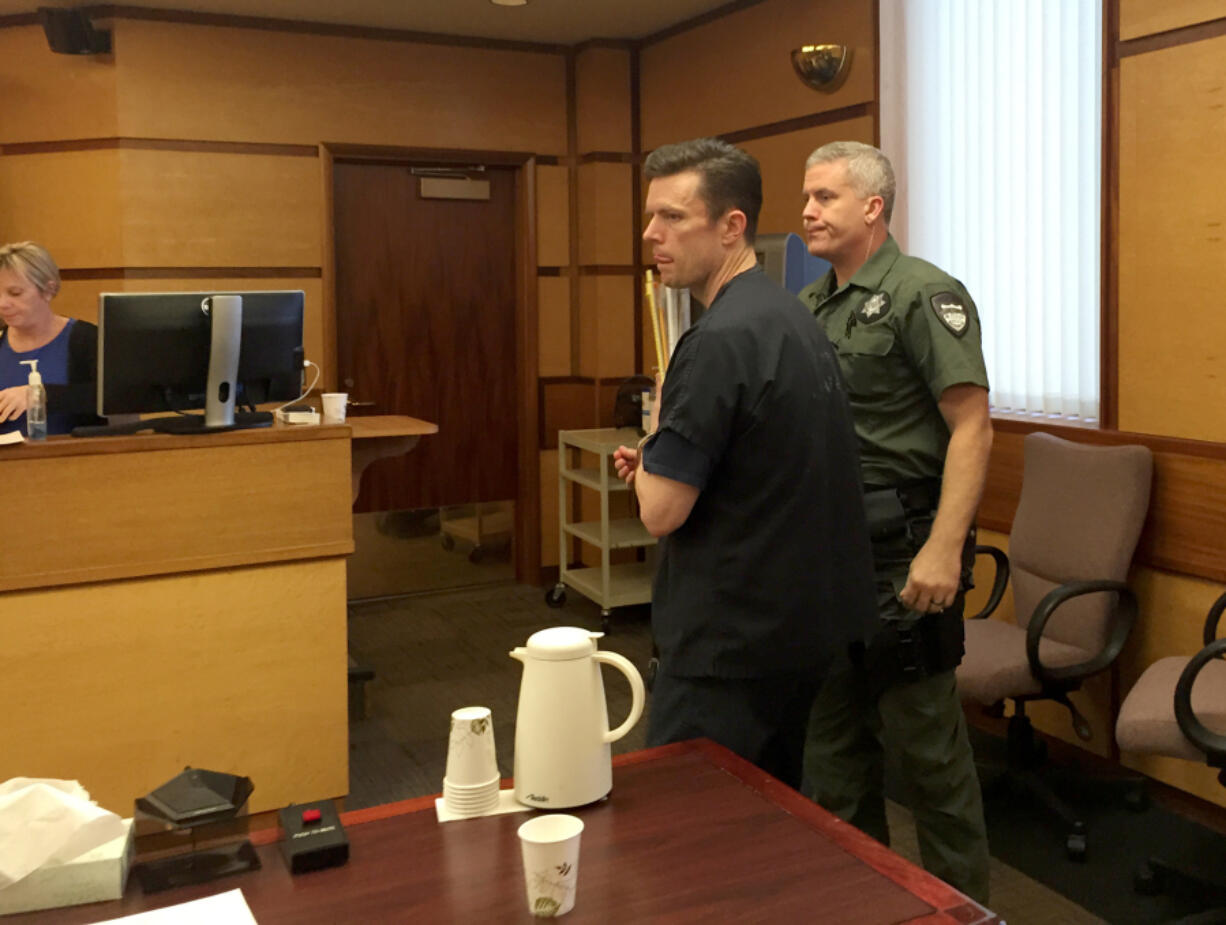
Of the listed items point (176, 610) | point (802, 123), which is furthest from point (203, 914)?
point (802, 123)

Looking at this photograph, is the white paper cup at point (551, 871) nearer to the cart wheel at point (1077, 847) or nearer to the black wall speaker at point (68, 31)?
the cart wheel at point (1077, 847)

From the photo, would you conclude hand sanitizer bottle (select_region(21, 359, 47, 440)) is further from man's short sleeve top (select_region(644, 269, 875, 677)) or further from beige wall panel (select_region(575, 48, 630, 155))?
beige wall panel (select_region(575, 48, 630, 155))

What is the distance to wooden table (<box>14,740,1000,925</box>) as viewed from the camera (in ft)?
3.87

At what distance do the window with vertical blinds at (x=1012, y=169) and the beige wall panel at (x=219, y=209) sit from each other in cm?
274

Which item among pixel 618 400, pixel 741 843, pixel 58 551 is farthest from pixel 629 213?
pixel 741 843

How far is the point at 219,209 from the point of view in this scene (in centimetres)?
535

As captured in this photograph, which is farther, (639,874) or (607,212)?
(607,212)

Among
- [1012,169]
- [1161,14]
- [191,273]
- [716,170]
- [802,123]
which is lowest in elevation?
[716,170]

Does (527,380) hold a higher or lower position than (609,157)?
lower

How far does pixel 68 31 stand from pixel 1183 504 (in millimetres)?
4585

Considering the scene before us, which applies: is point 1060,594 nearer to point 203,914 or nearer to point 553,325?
point 203,914

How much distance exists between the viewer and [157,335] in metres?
3.04

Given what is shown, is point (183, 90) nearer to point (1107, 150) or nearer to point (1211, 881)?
point (1107, 150)

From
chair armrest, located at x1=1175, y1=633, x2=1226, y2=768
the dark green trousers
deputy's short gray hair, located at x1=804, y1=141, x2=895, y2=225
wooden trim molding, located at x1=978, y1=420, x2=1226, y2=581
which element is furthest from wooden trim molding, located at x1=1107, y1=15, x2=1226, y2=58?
the dark green trousers
